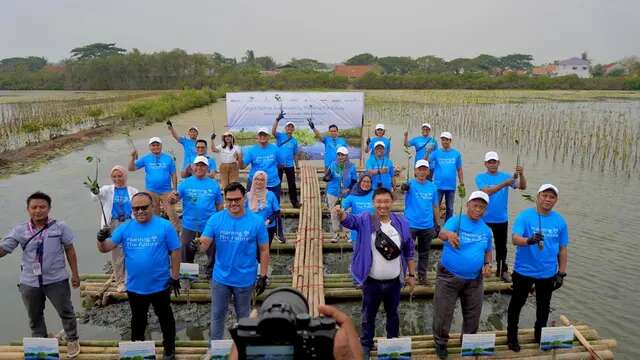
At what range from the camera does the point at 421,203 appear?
5738 mm

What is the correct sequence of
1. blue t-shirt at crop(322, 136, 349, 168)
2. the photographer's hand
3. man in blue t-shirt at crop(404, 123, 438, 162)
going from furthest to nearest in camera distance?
man in blue t-shirt at crop(404, 123, 438, 162) → blue t-shirt at crop(322, 136, 349, 168) → the photographer's hand

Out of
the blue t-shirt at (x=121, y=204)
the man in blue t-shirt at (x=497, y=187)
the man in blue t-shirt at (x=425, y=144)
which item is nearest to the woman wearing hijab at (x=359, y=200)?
the man in blue t-shirt at (x=497, y=187)

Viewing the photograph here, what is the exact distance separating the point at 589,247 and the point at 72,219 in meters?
10.1

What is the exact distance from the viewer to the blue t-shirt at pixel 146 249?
411cm

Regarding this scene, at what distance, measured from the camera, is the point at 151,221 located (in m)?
4.16

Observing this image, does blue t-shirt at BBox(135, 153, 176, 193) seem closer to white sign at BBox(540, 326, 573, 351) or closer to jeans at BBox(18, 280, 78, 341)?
jeans at BBox(18, 280, 78, 341)

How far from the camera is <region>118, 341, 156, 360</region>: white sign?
425cm

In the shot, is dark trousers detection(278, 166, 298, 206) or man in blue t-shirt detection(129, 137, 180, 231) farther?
dark trousers detection(278, 166, 298, 206)

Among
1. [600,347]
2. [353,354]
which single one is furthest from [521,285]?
[353,354]

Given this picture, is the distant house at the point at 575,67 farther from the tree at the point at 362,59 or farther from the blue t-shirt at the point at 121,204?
the blue t-shirt at the point at 121,204

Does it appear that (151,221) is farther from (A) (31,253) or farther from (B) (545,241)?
(B) (545,241)

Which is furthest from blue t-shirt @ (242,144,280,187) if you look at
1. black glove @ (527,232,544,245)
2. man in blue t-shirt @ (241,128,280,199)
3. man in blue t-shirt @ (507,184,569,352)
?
black glove @ (527,232,544,245)

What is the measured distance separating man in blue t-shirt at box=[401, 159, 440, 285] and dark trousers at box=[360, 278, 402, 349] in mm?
Answer: 1690

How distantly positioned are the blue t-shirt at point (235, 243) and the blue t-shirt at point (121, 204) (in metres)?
1.88
